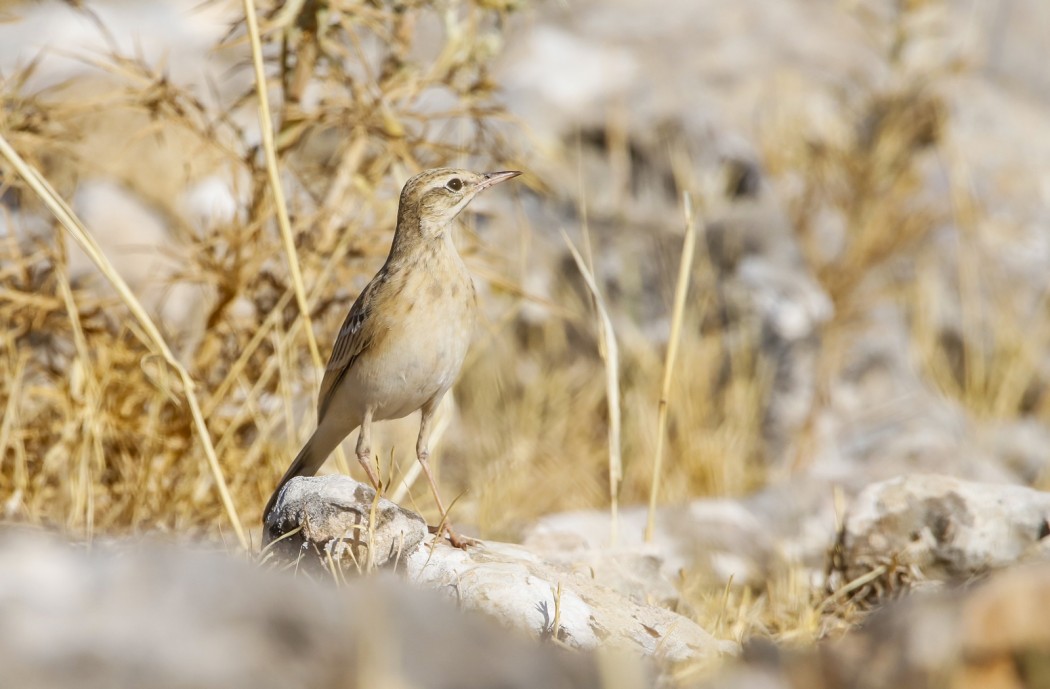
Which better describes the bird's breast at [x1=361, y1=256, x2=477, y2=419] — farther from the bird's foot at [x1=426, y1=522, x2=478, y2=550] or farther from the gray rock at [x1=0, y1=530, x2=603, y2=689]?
the gray rock at [x1=0, y1=530, x2=603, y2=689]

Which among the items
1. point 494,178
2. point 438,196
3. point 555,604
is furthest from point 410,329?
point 555,604

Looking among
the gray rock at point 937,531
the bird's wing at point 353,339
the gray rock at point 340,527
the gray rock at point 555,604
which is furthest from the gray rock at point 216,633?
the gray rock at point 937,531

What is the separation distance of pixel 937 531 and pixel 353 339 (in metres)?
2.14

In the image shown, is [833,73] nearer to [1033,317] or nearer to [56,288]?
[1033,317]

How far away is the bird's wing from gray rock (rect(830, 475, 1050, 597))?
1845 millimetres

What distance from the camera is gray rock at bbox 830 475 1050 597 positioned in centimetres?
403

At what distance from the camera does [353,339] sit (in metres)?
4.00

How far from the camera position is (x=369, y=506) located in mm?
3213

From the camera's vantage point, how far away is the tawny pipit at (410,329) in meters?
3.82

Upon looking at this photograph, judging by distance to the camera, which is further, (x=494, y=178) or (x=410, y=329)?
(x=494, y=178)

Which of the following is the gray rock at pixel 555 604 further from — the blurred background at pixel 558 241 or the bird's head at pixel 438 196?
the blurred background at pixel 558 241

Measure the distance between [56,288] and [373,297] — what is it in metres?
1.99

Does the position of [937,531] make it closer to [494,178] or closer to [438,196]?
[494,178]

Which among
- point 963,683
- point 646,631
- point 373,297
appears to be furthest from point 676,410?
point 963,683
